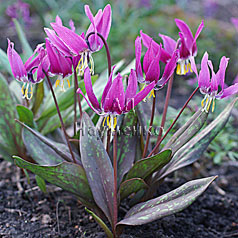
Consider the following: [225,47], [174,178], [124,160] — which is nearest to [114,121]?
[124,160]

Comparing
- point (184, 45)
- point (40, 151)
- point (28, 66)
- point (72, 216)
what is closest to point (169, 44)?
point (184, 45)

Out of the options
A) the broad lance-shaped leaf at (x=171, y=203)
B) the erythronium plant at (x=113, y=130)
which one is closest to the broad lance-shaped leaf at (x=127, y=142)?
the erythronium plant at (x=113, y=130)

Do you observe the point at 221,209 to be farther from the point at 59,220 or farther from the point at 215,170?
the point at 59,220

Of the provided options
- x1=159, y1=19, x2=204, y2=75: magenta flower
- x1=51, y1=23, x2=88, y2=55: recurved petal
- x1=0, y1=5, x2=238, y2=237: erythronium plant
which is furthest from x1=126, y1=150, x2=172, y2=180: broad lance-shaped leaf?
x1=51, y1=23, x2=88, y2=55: recurved petal

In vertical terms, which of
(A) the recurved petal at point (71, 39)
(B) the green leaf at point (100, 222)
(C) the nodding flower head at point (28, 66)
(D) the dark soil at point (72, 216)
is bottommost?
(D) the dark soil at point (72, 216)

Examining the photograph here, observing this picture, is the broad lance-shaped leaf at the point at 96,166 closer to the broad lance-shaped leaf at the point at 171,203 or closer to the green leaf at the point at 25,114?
the broad lance-shaped leaf at the point at 171,203

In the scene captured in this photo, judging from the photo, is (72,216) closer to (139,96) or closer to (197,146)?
(197,146)
